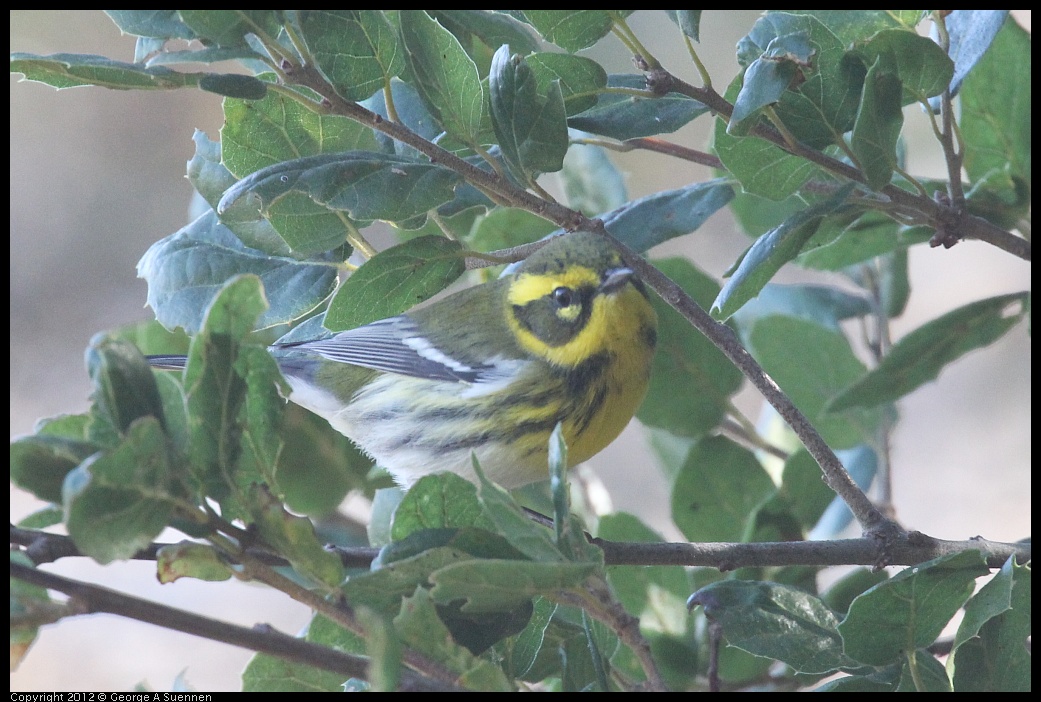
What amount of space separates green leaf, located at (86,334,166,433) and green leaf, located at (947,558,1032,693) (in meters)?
0.93

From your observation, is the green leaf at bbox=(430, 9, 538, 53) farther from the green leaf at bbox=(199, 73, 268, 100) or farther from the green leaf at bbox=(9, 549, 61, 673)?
the green leaf at bbox=(9, 549, 61, 673)

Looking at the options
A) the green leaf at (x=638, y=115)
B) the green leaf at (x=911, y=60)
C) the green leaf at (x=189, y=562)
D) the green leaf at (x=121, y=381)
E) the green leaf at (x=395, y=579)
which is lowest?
the green leaf at (x=395, y=579)

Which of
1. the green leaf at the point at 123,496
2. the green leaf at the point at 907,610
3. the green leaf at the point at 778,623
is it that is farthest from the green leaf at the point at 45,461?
the green leaf at the point at 907,610

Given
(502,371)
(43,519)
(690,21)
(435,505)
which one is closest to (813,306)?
(502,371)

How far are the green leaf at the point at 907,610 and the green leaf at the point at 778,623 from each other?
0.04 m

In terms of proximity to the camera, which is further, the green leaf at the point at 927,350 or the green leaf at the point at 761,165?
the green leaf at the point at 927,350

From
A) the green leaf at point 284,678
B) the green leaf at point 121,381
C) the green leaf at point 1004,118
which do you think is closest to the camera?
the green leaf at point 121,381

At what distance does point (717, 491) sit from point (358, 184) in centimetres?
95

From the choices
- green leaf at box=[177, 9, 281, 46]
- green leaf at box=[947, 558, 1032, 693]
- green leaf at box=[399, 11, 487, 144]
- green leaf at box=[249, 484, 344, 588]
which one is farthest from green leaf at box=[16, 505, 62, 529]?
green leaf at box=[947, 558, 1032, 693]

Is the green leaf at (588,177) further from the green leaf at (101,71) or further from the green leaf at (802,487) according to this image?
the green leaf at (101,71)

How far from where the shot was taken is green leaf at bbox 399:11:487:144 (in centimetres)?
131

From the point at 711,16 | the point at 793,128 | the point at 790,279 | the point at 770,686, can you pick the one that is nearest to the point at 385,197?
the point at 793,128

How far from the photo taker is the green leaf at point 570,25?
1.44m

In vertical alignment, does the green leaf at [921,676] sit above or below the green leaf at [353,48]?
below
